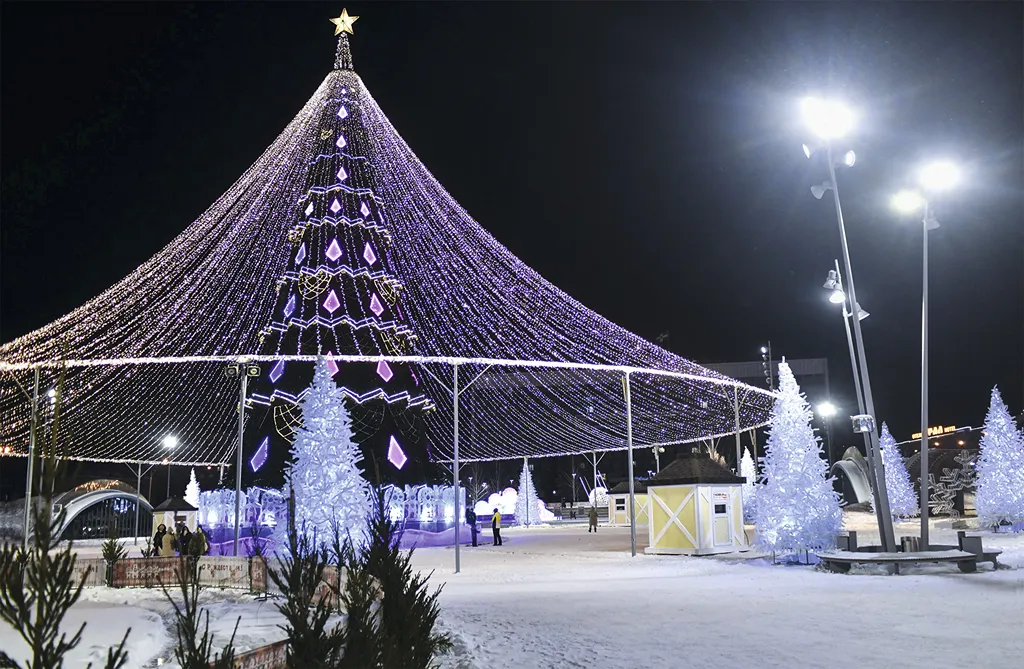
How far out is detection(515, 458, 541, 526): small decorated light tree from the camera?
55000 millimetres

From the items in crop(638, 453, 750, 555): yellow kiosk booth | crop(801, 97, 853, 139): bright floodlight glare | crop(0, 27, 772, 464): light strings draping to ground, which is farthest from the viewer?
crop(638, 453, 750, 555): yellow kiosk booth

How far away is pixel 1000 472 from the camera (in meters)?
29.8

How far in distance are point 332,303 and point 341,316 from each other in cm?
90

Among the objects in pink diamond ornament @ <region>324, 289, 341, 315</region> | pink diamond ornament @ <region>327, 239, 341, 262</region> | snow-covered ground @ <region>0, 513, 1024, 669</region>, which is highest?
pink diamond ornament @ <region>327, 239, 341, 262</region>

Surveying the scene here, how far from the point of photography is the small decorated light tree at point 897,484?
4250cm

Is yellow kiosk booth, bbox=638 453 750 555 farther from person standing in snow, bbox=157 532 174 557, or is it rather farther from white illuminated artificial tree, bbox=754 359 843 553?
person standing in snow, bbox=157 532 174 557

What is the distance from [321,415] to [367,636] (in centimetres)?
1475

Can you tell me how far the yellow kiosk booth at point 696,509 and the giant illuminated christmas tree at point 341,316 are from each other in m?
15.2

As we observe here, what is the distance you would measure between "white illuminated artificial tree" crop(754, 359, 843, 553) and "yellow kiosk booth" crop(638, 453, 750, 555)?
201 cm

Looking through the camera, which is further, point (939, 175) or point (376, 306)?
point (376, 306)

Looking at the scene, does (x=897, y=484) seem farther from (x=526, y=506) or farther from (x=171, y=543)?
(x=171, y=543)

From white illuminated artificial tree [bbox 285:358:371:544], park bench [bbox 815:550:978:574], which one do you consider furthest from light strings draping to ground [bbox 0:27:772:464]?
park bench [bbox 815:550:978:574]

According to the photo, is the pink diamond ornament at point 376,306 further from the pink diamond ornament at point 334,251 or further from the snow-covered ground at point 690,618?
the snow-covered ground at point 690,618

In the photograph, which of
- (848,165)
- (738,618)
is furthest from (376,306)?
(738,618)
